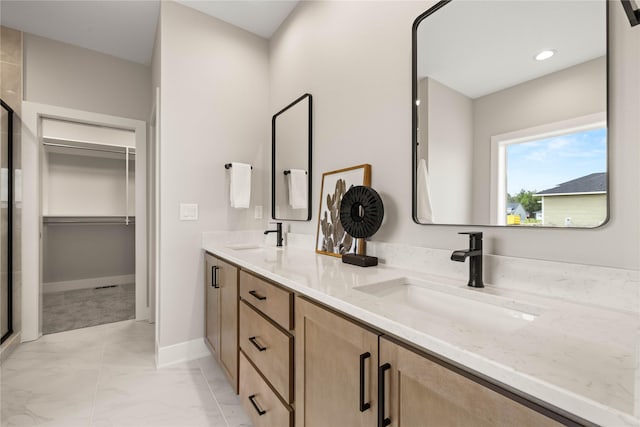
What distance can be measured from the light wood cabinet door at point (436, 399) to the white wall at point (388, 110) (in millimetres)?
626

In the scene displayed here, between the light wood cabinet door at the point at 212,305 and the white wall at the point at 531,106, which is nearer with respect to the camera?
the white wall at the point at 531,106

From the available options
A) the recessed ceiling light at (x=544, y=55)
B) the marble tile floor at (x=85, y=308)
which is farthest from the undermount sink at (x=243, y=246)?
the recessed ceiling light at (x=544, y=55)

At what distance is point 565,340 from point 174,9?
2.87m

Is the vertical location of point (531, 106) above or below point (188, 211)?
above

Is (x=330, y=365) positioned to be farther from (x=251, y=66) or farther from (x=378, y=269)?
(x=251, y=66)

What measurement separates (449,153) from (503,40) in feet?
1.40

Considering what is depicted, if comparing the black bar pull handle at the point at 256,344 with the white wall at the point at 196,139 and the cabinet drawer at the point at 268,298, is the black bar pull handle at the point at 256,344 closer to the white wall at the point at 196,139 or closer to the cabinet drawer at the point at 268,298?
Result: the cabinet drawer at the point at 268,298

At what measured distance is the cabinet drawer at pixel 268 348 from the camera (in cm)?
112

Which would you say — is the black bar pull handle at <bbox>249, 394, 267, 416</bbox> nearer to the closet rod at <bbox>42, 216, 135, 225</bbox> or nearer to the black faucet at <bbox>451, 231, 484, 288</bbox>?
the black faucet at <bbox>451, 231, 484, 288</bbox>

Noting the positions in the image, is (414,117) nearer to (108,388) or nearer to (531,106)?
(531,106)

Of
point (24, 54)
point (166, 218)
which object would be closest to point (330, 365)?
point (166, 218)

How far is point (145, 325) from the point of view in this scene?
2.89 meters

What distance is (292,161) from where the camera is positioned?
2285 millimetres

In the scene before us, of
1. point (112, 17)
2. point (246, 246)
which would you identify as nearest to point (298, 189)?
point (246, 246)
